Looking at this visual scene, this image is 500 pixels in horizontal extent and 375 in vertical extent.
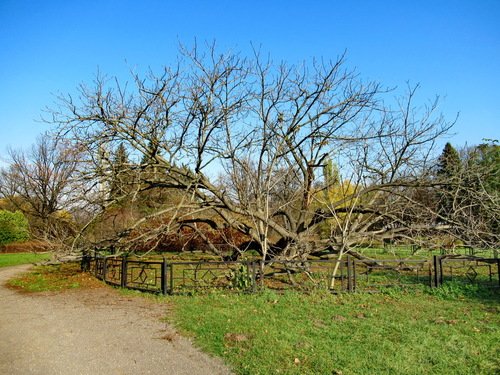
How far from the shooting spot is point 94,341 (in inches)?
235

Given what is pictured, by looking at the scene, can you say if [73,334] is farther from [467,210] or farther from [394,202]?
[467,210]

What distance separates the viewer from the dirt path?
4836 mm

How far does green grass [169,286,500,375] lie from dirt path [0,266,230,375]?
0.43 metres

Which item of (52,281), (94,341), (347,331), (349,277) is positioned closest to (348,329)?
(347,331)

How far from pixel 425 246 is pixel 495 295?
9.27ft

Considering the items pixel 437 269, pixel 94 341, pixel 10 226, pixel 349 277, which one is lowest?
pixel 94 341

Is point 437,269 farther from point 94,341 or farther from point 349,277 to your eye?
point 94,341

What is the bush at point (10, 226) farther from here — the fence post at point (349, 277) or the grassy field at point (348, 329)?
the fence post at point (349, 277)

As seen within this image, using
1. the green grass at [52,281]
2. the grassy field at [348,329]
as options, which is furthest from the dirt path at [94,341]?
the green grass at [52,281]

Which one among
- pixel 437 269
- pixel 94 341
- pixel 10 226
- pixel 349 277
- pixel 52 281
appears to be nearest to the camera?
pixel 94 341

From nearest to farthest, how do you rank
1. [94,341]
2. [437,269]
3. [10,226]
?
[94,341]
[437,269]
[10,226]

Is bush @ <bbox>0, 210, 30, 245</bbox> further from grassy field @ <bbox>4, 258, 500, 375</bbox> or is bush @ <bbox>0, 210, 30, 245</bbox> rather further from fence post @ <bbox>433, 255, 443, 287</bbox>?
fence post @ <bbox>433, 255, 443, 287</bbox>

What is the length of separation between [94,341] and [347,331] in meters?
3.95

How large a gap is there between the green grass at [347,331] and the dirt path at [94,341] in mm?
426
